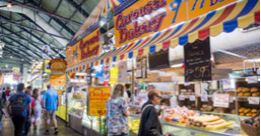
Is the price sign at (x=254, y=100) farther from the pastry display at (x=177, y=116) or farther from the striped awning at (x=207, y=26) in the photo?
the striped awning at (x=207, y=26)

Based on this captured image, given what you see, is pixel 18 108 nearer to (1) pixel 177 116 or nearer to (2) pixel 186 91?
(1) pixel 177 116

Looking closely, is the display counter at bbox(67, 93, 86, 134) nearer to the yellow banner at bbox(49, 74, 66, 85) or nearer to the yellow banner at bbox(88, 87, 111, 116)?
the yellow banner at bbox(49, 74, 66, 85)

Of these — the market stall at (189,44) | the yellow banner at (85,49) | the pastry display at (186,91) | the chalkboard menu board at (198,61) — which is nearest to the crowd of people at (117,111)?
the market stall at (189,44)

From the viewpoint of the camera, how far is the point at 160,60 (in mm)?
4770

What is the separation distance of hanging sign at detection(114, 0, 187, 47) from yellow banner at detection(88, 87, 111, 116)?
141 centimetres

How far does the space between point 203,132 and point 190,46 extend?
1.66 meters

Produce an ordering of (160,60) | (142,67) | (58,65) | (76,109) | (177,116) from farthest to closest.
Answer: (58,65)
(76,109)
(142,67)
(160,60)
(177,116)

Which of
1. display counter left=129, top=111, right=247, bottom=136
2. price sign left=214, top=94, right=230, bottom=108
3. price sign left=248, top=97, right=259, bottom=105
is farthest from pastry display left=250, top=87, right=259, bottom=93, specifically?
display counter left=129, top=111, right=247, bottom=136

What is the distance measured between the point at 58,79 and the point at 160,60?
22.0ft

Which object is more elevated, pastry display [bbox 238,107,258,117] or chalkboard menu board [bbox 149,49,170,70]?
chalkboard menu board [bbox 149,49,170,70]

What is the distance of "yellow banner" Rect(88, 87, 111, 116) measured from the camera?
545 centimetres

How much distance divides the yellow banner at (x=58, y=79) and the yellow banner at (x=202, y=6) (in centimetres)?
805

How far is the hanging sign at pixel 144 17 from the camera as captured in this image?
11.3ft

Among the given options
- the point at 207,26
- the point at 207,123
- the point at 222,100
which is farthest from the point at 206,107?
the point at 207,26
